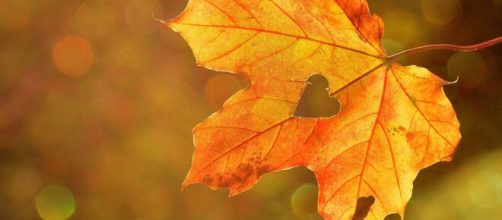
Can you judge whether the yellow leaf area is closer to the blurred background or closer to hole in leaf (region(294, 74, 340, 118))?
hole in leaf (region(294, 74, 340, 118))

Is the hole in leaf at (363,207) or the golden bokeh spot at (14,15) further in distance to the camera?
the golden bokeh spot at (14,15)

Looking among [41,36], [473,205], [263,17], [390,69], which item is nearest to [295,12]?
[263,17]

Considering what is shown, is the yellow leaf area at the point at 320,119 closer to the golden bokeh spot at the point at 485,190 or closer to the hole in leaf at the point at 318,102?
the golden bokeh spot at the point at 485,190

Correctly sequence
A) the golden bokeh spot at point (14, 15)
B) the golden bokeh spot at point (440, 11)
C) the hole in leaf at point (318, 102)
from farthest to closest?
1. the golden bokeh spot at point (14, 15)
2. the hole in leaf at point (318, 102)
3. the golden bokeh spot at point (440, 11)

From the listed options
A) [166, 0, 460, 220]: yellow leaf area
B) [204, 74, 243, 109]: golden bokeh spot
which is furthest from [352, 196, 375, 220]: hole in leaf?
[204, 74, 243, 109]: golden bokeh spot

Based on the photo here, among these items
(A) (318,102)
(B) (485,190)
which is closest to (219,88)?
(A) (318,102)

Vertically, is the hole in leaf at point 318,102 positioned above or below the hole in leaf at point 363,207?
below

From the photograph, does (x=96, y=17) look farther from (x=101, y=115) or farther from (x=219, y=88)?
(x=219, y=88)

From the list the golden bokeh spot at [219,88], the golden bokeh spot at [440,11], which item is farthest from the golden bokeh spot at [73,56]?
the golden bokeh spot at [440,11]
